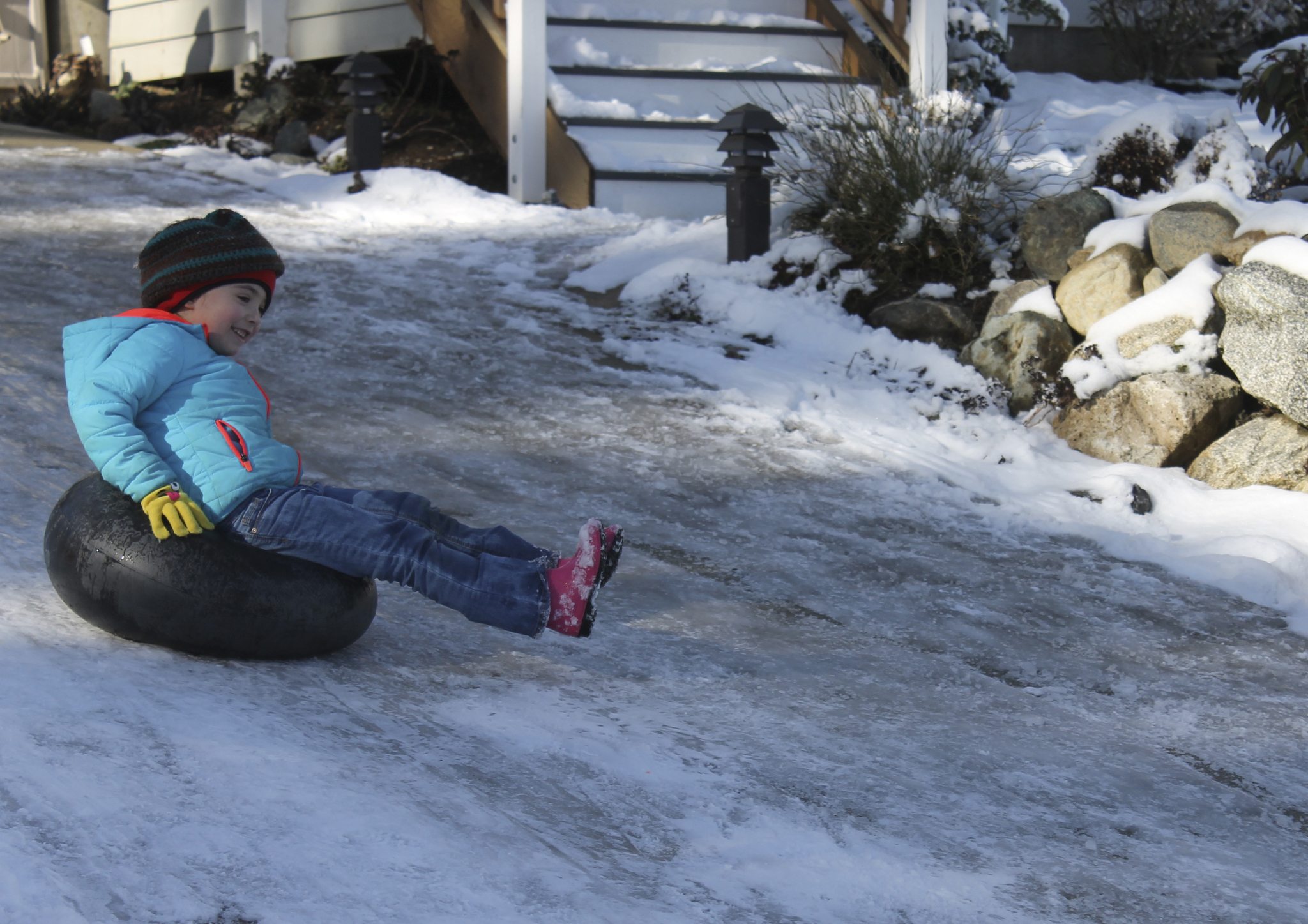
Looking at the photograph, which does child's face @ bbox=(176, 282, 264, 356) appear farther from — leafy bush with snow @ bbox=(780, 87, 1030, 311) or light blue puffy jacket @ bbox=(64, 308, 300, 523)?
leafy bush with snow @ bbox=(780, 87, 1030, 311)

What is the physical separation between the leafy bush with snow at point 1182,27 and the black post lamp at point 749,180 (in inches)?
246

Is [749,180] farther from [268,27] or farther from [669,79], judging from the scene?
[268,27]

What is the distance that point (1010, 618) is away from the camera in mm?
3900

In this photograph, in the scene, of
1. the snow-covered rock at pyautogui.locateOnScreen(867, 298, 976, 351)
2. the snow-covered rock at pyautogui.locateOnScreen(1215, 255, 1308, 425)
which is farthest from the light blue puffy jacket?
the snow-covered rock at pyautogui.locateOnScreen(867, 298, 976, 351)

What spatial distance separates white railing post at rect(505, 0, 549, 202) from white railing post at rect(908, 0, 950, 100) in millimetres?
2727

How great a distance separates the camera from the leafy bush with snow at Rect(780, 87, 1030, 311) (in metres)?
6.74

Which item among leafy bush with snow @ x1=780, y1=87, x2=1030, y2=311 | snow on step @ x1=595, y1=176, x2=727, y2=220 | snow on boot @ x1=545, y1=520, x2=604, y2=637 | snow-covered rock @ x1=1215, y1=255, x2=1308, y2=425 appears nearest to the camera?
snow on boot @ x1=545, y1=520, x2=604, y2=637

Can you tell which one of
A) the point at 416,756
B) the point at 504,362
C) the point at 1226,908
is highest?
the point at 504,362

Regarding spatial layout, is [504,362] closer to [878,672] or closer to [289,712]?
[878,672]

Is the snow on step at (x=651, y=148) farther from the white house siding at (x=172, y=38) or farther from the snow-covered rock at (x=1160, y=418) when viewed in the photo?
the white house siding at (x=172, y=38)

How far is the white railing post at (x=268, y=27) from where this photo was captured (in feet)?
41.6

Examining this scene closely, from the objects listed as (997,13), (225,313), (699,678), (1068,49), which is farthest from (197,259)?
(1068,49)

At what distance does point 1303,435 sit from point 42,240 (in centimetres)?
668

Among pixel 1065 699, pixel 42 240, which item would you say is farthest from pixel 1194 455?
pixel 42 240
